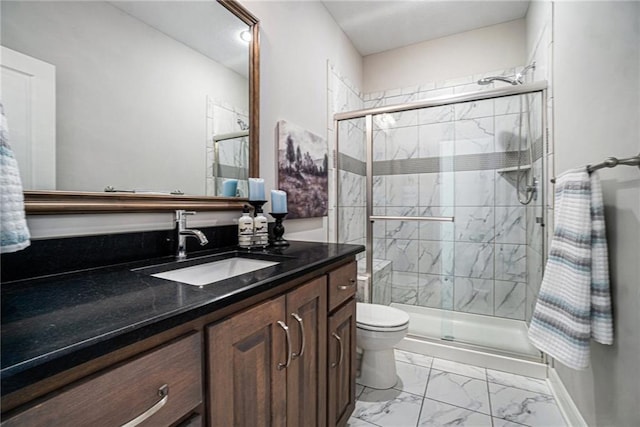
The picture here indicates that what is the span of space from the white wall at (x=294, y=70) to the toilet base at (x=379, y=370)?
2.86 ft

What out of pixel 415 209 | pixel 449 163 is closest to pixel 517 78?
pixel 449 163

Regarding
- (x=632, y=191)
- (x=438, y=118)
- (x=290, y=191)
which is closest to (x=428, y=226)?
(x=438, y=118)

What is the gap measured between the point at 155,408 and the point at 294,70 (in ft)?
6.31

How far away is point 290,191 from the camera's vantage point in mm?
1846

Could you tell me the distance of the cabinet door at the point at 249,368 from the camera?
0.65 m

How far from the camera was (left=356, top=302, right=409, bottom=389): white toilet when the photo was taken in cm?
168

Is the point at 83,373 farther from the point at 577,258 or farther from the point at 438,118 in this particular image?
the point at 438,118

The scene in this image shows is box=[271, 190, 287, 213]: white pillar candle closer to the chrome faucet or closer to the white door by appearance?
Answer: the chrome faucet

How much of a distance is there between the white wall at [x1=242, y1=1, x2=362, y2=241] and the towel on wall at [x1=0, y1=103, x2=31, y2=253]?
1.17 metres

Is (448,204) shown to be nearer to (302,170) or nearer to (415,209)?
(415,209)

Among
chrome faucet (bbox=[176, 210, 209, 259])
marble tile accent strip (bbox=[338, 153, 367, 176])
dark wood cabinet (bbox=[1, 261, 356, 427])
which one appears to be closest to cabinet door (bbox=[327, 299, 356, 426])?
dark wood cabinet (bbox=[1, 261, 356, 427])

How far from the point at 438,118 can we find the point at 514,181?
0.73 m

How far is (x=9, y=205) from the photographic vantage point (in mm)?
485

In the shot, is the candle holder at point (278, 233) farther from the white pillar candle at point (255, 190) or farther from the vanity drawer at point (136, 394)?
the vanity drawer at point (136, 394)
